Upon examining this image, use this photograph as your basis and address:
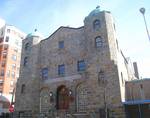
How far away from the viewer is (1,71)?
52.9 m

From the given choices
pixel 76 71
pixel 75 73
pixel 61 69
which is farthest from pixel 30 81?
pixel 76 71

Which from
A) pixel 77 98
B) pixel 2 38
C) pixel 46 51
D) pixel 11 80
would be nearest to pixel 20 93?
pixel 46 51

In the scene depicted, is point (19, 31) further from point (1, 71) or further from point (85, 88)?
point (85, 88)

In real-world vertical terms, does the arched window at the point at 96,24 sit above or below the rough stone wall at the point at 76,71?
above

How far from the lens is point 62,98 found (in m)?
23.3

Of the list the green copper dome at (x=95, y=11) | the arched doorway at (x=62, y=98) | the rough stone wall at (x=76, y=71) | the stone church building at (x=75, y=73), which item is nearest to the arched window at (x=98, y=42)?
the stone church building at (x=75, y=73)

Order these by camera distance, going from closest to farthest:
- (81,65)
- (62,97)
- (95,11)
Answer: (81,65), (62,97), (95,11)

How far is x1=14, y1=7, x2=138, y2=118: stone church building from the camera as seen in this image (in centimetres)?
1916

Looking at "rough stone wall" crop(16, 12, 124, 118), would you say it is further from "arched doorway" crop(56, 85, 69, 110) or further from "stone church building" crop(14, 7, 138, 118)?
"arched doorway" crop(56, 85, 69, 110)

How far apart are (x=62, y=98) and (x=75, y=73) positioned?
3706 millimetres

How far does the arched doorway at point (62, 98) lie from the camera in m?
22.9

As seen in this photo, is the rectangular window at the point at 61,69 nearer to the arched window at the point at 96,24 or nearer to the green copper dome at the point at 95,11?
the arched window at the point at 96,24

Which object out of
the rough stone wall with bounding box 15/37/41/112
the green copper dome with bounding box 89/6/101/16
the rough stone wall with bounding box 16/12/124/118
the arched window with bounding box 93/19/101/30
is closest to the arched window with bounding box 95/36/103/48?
the rough stone wall with bounding box 16/12/124/118

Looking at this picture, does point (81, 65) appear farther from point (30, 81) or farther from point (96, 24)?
point (30, 81)
